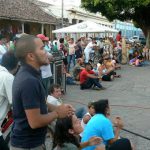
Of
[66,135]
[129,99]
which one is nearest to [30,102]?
[66,135]

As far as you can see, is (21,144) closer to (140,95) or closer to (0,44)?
(0,44)

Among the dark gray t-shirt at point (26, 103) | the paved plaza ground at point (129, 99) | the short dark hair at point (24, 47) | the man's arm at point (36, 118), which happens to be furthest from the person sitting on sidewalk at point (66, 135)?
the paved plaza ground at point (129, 99)

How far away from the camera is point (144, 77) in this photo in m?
18.1

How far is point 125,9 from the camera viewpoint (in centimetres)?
2942

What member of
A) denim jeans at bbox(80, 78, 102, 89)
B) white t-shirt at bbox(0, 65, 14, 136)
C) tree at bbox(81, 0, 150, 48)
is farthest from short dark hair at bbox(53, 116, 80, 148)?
tree at bbox(81, 0, 150, 48)

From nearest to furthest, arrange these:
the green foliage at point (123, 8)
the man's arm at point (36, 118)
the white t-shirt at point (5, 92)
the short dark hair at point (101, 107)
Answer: the man's arm at point (36, 118) → the white t-shirt at point (5, 92) → the short dark hair at point (101, 107) → the green foliage at point (123, 8)

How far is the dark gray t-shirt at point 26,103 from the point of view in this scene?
10.4ft

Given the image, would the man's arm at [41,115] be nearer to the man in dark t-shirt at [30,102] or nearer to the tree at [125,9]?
the man in dark t-shirt at [30,102]

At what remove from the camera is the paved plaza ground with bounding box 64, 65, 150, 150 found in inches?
319

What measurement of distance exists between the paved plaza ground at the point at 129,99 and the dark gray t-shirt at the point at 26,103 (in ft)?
12.2

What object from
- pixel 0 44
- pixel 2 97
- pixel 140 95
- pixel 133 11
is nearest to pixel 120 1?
pixel 133 11

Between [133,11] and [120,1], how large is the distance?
162 cm

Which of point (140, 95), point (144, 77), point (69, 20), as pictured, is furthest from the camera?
point (69, 20)

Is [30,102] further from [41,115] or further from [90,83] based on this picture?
[90,83]
